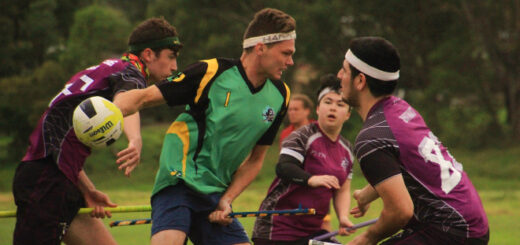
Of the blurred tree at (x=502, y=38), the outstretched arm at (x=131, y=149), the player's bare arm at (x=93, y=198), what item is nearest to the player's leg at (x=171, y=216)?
the outstretched arm at (x=131, y=149)

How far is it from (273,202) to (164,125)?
27665 mm

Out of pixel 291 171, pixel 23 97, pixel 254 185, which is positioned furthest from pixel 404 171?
pixel 23 97

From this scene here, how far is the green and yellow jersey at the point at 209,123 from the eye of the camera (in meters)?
5.45

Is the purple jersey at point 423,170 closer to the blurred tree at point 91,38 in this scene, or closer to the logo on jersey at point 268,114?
the logo on jersey at point 268,114

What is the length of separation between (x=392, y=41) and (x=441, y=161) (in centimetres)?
2432

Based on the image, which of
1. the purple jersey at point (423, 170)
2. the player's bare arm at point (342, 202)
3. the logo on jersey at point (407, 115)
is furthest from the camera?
the player's bare arm at point (342, 202)

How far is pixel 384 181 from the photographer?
4250 mm

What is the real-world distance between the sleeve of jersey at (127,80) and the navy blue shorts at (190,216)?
724 millimetres

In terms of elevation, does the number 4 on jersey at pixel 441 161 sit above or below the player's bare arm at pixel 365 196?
above

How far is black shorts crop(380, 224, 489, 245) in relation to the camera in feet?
14.5

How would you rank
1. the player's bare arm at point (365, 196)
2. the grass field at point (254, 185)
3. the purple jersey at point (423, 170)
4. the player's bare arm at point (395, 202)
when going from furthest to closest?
the grass field at point (254, 185) → the player's bare arm at point (365, 196) → the purple jersey at point (423, 170) → the player's bare arm at point (395, 202)

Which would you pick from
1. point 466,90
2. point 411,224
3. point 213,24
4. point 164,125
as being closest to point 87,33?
point 213,24

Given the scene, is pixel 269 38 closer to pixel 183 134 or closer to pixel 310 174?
pixel 183 134

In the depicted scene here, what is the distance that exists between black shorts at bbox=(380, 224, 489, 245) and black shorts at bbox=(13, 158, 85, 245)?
234cm
